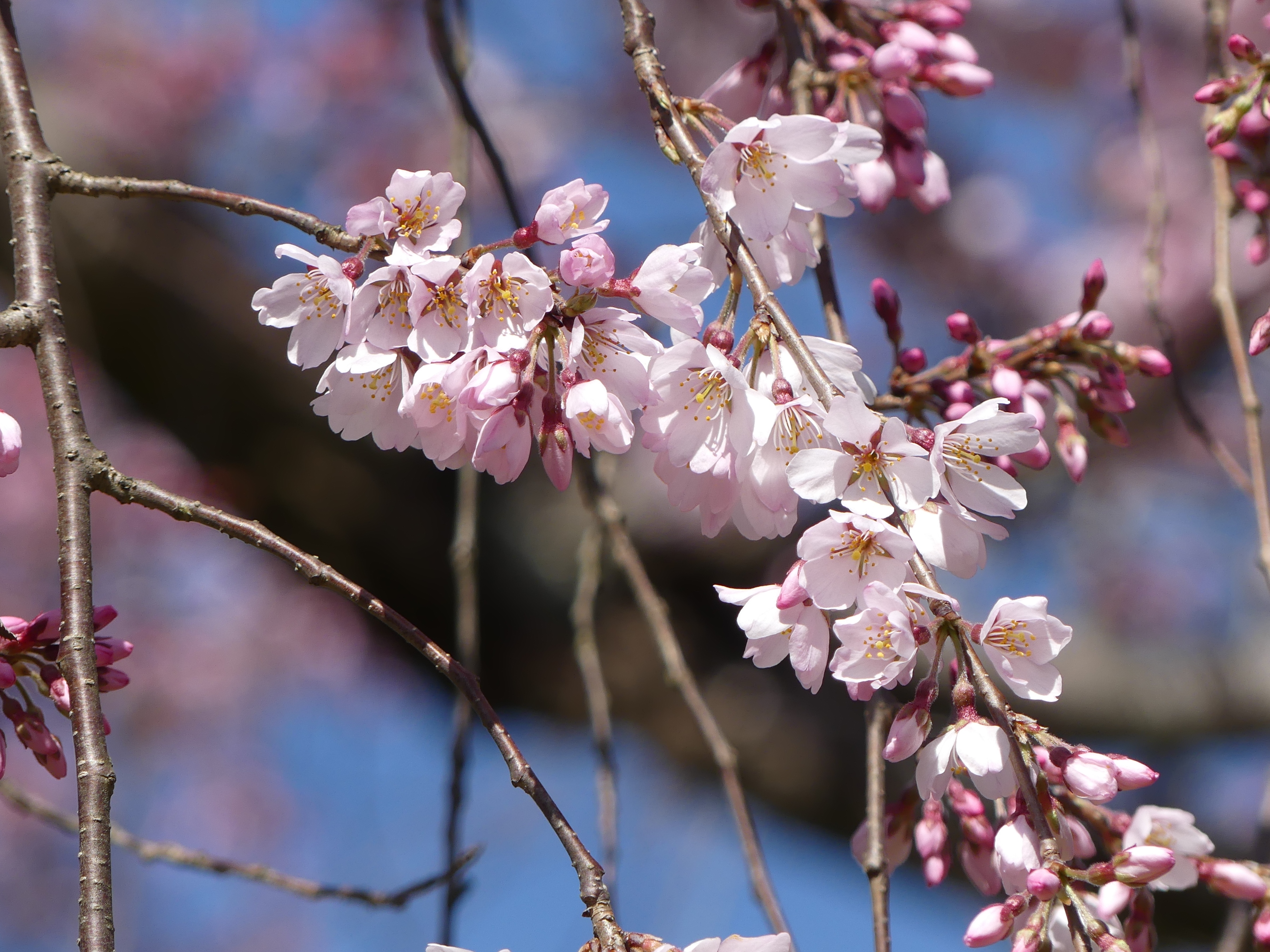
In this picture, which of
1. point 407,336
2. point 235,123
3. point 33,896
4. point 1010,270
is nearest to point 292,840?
point 33,896

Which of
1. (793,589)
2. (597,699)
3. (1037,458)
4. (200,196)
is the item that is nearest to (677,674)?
(597,699)

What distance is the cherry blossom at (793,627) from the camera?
95cm

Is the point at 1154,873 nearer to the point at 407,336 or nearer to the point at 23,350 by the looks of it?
the point at 407,336

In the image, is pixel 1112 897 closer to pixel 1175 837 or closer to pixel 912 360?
pixel 1175 837

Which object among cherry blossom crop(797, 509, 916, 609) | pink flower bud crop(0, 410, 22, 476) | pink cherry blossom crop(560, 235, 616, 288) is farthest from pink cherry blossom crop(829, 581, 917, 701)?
pink flower bud crop(0, 410, 22, 476)

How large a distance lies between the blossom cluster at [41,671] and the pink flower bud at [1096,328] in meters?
1.15

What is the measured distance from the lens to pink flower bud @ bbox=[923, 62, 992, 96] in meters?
1.53

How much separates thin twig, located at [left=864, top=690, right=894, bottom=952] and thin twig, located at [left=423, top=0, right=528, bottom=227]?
986 mm

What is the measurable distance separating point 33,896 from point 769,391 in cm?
713

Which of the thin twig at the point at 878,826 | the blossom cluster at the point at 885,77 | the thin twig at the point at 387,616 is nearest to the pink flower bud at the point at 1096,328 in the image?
the blossom cluster at the point at 885,77

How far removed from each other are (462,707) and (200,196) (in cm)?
93

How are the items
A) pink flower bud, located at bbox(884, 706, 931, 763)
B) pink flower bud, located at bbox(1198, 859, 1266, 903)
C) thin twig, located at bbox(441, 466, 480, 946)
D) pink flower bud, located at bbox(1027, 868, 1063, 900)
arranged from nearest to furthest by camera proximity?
1. pink flower bud, located at bbox(1027, 868, 1063, 900)
2. pink flower bud, located at bbox(884, 706, 931, 763)
3. pink flower bud, located at bbox(1198, 859, 1266, 903)
4. thin twig, located at bbox(441, 466, 480, 946)

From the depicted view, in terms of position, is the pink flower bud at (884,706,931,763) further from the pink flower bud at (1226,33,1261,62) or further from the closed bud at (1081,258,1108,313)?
the pink flower bud at (1226,33,1261,62)

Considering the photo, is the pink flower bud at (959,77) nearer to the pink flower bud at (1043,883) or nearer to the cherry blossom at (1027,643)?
the cherry blossom at (1027,643)
